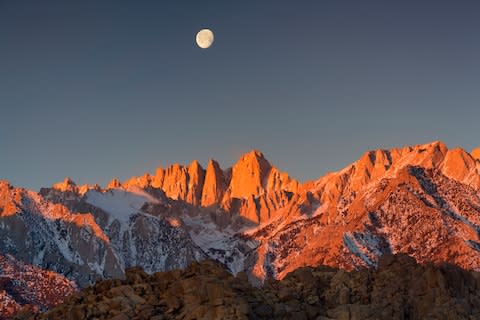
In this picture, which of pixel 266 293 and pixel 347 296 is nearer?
pixel 266 293

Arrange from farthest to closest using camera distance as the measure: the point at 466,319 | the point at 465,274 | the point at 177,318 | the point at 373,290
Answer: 1. the point at 465,274
2. the point at 373,290
3. the point at 466,319
4. the point at 177,318

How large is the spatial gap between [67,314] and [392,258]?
54.4 meters

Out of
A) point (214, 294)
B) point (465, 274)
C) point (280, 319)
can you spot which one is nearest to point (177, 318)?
point (214, 294)

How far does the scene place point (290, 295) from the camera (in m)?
85.9

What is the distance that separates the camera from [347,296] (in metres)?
95.1

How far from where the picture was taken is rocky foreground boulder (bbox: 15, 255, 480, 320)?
241ft

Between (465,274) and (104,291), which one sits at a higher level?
(465,274)

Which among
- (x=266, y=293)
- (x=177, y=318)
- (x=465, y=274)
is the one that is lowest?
(x=177, y=318)

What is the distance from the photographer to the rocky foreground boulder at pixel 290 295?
241 feet

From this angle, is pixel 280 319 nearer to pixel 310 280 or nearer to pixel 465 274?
pixel 310 280

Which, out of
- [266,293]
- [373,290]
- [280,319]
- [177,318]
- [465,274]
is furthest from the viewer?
[465,274]

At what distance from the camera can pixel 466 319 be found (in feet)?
297

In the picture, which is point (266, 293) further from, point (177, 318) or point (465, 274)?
point (465, 274)

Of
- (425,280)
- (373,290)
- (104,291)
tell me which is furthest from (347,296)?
(104,291)
